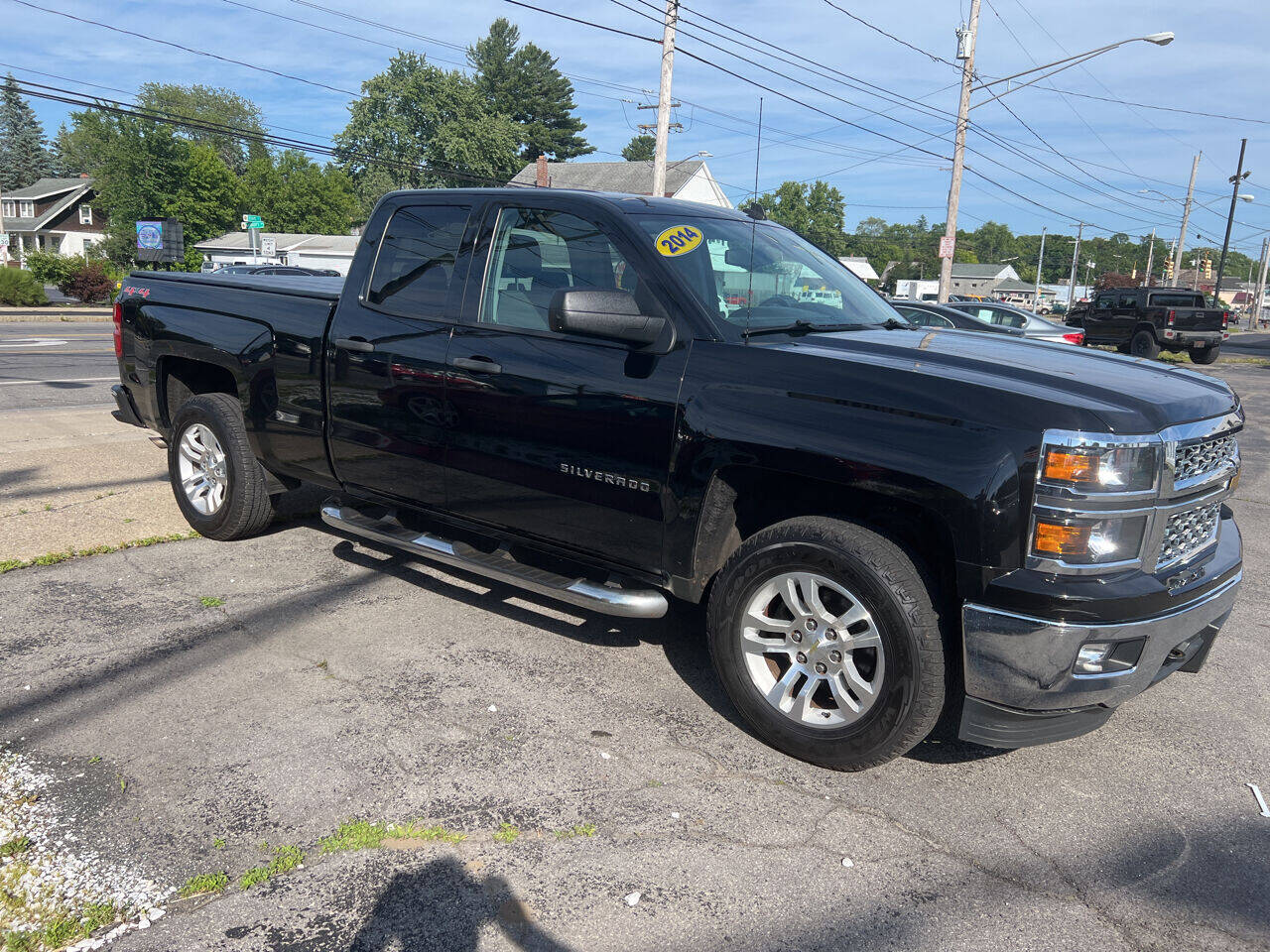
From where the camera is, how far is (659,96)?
20.2 meters

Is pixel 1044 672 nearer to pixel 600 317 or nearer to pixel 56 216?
pixel 600 317

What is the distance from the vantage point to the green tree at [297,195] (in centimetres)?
8019

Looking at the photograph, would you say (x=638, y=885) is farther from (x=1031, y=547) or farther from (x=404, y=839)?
(x=1031, y=547)

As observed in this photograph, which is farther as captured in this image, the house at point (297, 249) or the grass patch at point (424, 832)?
the house at point (297, 249)

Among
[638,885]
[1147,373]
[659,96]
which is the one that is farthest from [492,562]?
[659,96]

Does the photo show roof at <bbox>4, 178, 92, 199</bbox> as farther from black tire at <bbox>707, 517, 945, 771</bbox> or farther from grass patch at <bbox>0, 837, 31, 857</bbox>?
black tire at <bbox>707, 517, 945, 771</bbox>

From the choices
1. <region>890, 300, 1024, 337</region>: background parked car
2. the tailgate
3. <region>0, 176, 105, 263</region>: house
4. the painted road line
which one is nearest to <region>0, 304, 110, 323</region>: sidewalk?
the painted road line

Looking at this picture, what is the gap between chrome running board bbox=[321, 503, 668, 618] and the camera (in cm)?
372

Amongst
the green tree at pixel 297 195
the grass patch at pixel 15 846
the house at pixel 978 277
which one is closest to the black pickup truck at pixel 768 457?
the grass patch at pixel 15 846

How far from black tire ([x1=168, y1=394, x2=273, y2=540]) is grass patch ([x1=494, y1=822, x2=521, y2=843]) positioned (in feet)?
10.3

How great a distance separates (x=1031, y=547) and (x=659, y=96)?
1918cm

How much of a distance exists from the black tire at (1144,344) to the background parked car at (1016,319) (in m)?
8.35

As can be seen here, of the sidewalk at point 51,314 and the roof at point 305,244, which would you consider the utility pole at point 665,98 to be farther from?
the roof at point 305,244

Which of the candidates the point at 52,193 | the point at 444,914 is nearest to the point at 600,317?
the point at 444,914
